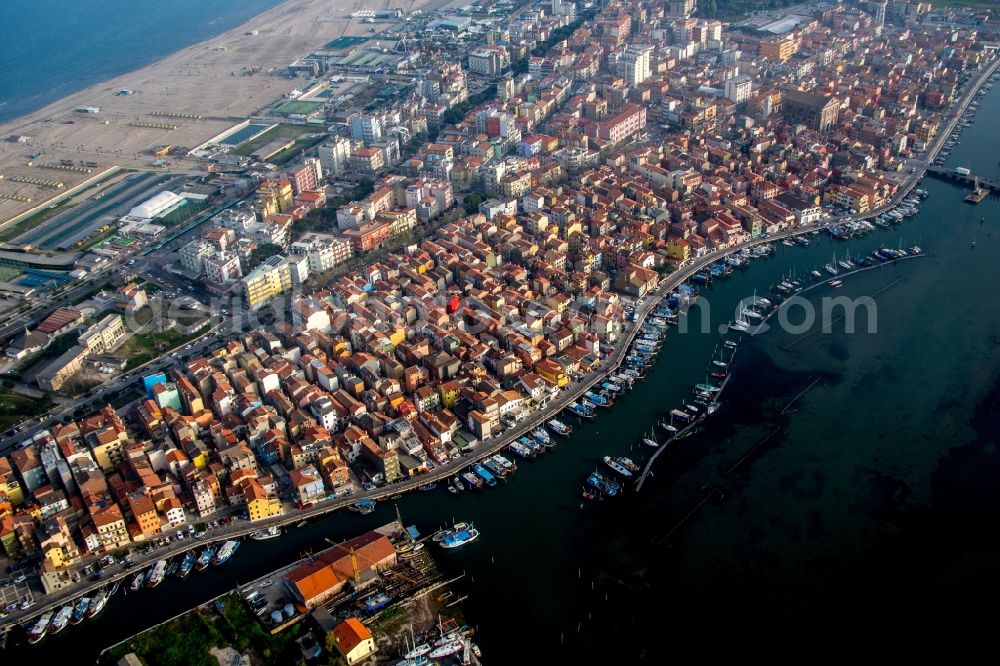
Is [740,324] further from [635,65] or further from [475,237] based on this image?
[635,65]

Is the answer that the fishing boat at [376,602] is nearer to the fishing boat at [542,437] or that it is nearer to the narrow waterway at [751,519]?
the narrow waterway at [751,519]

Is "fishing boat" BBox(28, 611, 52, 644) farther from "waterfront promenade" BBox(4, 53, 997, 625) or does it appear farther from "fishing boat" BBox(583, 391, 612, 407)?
"fishing boat" BBox(583, 391, 612, 407)

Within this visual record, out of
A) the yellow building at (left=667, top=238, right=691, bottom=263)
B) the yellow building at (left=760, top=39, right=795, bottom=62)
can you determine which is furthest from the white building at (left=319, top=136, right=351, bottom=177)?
the yellow building at (left=760, top=39, right=795, bottom=62)

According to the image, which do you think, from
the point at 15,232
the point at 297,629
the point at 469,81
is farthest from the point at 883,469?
the point at 469,81

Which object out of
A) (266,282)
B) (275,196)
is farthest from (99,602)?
(275,196)

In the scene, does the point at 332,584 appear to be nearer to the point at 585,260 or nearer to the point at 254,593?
the point at 254,593

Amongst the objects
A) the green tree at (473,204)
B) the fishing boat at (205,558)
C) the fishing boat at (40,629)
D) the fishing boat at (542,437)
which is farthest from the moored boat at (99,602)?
the green tree at (473,204)

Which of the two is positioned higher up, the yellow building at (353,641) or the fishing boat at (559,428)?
the yellow building at (353,641)
